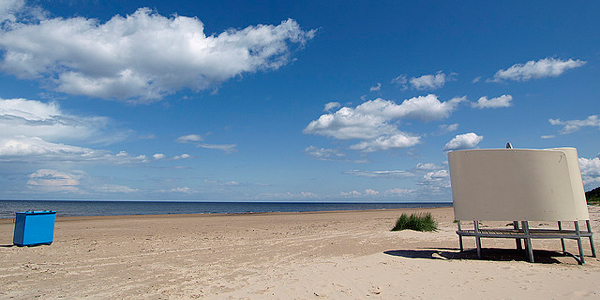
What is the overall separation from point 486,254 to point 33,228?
506 inches

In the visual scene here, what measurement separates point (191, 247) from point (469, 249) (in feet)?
26.7

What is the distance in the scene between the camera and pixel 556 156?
7.59 metres

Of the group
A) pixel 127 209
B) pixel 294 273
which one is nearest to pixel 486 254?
pixel 294 273

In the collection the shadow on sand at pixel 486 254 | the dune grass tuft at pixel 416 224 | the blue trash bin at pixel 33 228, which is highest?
the blue trash bin at pixel 33 228

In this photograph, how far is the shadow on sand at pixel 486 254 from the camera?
807 cm

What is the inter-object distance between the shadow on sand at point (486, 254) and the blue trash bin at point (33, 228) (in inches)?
404

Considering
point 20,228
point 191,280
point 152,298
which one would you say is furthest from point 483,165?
point 20,228

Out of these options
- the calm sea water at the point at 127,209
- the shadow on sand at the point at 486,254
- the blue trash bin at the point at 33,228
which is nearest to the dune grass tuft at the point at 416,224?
the shadow on sand at the point at 486,254

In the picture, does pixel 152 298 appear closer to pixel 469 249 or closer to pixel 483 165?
pixel 483 165

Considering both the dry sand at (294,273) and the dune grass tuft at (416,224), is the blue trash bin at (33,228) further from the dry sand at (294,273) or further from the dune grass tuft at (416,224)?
the dune grass tuft at (416,224)

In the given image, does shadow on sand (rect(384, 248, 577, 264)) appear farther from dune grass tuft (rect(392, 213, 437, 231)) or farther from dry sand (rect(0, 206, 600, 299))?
dune grass tuft (rect(392, 213, 437, 231))

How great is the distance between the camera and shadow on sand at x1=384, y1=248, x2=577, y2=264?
26.5 ft

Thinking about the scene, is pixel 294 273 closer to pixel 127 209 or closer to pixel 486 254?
pixel 486 254

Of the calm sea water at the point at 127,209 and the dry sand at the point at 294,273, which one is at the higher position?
the calm sea water at the point at 127,209
